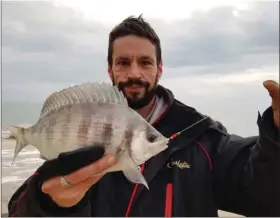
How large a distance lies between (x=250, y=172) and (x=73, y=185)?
1.10m

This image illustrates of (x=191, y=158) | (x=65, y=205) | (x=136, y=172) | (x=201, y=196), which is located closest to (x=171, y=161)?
(x=191, y=158)

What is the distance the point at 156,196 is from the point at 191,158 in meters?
0.37

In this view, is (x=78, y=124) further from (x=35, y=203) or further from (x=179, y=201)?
(x=179, y=201)

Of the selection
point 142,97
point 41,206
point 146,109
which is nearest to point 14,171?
point 146,109

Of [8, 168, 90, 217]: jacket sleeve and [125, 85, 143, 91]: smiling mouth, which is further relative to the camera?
[125, 85, 143, 91]: smiling mouth

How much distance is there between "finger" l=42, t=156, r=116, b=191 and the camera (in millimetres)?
2121

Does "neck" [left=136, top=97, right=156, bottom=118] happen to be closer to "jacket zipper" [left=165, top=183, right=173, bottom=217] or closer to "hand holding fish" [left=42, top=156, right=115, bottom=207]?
"jacket zipper" [left=165, top=183, right=173, bottom=217]

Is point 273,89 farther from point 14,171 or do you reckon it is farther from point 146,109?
point 14,171

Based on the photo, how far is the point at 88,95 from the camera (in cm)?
236

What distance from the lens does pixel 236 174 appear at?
254 cm

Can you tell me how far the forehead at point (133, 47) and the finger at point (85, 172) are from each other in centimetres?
111

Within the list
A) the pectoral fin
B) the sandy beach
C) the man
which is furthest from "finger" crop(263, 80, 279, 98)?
the sandy beach

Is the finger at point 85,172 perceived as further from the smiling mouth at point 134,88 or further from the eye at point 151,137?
the smiling mouth at point 134,88

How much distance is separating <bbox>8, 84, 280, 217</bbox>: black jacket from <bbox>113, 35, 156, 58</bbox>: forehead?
1.88ft
